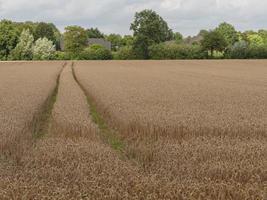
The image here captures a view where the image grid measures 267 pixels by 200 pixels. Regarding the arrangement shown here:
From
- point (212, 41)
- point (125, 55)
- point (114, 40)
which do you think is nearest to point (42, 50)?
point (125, 55)

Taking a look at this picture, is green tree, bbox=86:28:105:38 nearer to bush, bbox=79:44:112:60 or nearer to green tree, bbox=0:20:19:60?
green tree, bbox=0:20:19:60

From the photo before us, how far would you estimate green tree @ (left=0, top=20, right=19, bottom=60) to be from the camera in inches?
4536

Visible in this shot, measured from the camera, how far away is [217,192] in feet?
18.8

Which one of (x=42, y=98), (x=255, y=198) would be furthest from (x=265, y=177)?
(x=42, y=98)

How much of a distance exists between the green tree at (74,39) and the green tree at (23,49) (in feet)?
90.2

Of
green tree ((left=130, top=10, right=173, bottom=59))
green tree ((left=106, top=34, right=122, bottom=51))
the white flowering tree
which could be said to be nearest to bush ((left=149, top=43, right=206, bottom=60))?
green tree ((left=130, top=10, right=173, bottom=59))

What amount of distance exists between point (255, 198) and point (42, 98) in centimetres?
1502

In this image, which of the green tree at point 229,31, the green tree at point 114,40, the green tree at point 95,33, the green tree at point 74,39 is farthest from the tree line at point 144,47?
the green tree at point 95,33

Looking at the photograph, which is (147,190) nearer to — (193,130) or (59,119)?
(193,130)

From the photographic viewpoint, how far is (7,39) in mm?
116250

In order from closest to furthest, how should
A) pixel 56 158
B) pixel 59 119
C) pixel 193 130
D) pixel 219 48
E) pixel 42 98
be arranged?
pixel 56 158, pixel 193 130, pixel 59 119, pixel 42 98, pixel 219 48

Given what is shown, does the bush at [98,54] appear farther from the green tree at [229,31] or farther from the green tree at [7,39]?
the green tree at [229,31]

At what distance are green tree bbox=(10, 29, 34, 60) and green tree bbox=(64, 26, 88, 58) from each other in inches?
1082

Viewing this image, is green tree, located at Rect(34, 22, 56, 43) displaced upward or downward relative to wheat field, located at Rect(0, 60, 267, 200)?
upward
